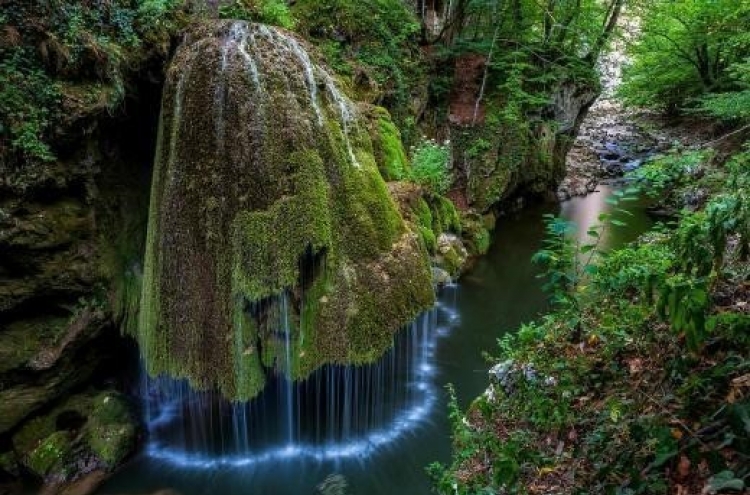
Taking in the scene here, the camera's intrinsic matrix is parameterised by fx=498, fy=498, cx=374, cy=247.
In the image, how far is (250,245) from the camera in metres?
5.20

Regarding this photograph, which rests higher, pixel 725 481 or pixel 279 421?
pixel 725 481

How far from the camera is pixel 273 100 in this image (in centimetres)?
555

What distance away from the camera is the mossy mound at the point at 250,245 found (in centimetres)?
525

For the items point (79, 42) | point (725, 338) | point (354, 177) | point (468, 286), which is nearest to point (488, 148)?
point (468, 286)

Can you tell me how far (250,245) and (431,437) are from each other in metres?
3.36

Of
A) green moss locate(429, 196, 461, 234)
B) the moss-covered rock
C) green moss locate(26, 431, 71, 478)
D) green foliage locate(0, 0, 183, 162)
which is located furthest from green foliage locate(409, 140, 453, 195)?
green moss locate(26, 431, 71, 478)

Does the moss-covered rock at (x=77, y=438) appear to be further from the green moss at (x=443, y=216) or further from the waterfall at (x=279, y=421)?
the green moss at (x=443, y=216)

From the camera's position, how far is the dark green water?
5.60 metres

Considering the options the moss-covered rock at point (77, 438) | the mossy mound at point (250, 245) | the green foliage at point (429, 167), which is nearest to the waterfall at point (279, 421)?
the moss-covered rock at point (77, 438)

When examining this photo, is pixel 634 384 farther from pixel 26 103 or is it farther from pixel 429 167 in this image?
pixel 429 167

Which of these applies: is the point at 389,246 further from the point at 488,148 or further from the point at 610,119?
the point at 610,119

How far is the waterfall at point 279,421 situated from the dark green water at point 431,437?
143 millimetres

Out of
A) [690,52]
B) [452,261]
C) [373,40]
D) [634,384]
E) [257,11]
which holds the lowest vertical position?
[452,261]

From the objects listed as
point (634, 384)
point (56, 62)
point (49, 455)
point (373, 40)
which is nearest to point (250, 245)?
point (56, 62)
